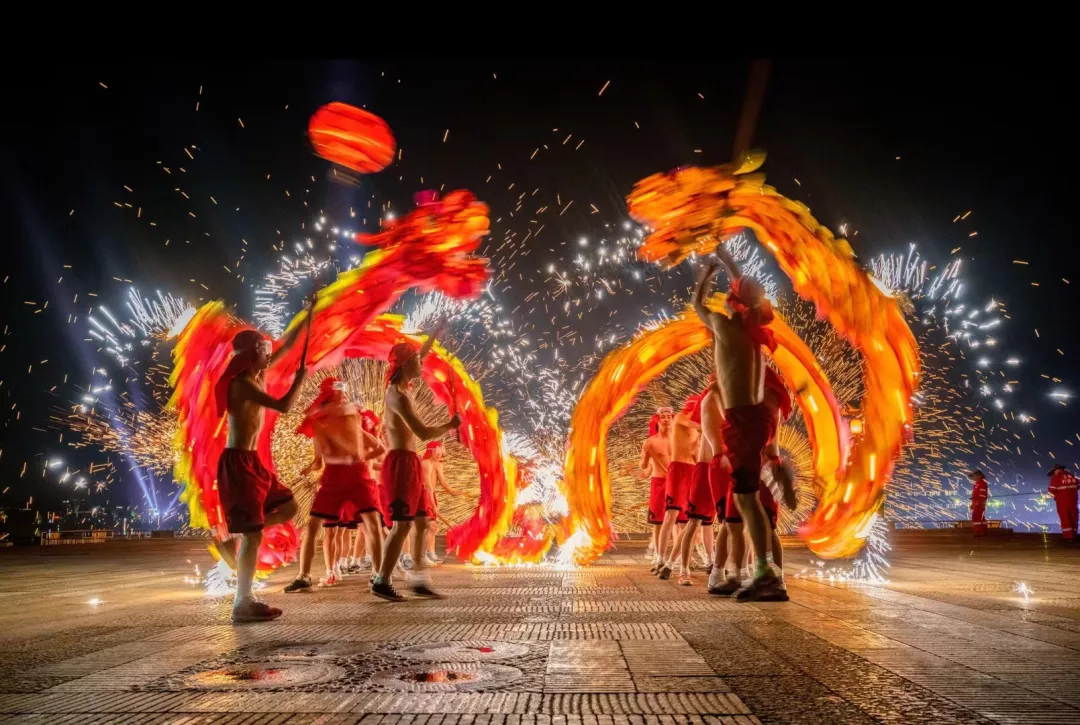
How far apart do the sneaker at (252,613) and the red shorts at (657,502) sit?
22.1 feet

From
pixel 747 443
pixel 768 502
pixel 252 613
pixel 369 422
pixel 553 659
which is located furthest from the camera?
pixel 369 422

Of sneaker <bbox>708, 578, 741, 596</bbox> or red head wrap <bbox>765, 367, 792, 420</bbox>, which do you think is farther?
red head wrap <bbox>765, 367, 792, 420</bbox>

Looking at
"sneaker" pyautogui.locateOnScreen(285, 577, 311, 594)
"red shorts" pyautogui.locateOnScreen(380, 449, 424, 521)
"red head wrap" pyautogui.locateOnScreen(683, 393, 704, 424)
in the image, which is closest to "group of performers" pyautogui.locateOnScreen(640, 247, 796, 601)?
"red head wrap" pyautogui.locateOnScreen(683, 393, 704, 424)

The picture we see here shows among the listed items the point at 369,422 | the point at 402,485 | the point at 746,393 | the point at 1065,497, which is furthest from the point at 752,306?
the point at 1065,497

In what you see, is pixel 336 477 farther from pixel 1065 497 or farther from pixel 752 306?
pixel 1065 497

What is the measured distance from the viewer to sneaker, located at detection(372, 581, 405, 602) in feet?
23.1

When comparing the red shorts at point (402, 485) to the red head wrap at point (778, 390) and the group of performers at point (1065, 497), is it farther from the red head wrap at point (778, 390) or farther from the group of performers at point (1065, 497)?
the group of performers at point (1065, 497)

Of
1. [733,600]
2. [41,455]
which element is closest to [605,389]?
[733,600]

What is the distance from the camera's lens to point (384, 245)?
345 inches

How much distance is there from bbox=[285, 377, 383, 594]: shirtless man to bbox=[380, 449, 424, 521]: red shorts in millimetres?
1170

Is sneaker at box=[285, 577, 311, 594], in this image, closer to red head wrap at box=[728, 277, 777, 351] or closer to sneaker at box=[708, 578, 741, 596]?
sneaker at box=[708, 578, 741, 596]

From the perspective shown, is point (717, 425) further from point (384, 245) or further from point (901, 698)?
point (901, 698)

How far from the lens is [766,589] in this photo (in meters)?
6.71

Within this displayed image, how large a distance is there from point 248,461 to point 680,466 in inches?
225
